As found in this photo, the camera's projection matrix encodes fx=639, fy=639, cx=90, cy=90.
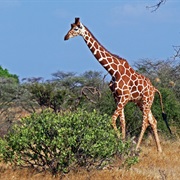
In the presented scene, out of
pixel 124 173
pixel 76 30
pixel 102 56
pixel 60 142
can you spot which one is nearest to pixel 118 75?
pixel 102 56

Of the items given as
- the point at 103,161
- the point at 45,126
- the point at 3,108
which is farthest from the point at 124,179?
the point at 3,108

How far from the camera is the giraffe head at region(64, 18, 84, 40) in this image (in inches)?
444

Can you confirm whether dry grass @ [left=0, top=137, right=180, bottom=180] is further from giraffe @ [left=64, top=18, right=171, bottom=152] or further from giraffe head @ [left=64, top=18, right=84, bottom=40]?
giraffe head @ [left=64, top=18, right=84, bottom=40]

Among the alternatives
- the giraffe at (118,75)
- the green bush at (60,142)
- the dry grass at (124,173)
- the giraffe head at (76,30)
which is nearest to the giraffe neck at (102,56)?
the giraffe at (118,75)

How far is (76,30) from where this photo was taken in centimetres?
1141

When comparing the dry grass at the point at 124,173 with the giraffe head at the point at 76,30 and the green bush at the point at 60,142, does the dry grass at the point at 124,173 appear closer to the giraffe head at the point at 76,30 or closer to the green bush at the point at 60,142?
the green bush at the point at 60,142

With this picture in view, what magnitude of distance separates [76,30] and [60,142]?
3.87m

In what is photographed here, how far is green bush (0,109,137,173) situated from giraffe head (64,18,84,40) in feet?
10.0

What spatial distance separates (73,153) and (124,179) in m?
0.73

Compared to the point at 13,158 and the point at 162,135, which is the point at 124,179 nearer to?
the point at 13,158

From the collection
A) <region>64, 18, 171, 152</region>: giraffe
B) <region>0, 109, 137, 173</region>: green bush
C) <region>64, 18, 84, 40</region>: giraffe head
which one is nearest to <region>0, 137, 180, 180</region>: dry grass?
<region>0, 109, 137, 173</region>: green bush

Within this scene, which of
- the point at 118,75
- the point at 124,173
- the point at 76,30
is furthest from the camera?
the point at 118,75

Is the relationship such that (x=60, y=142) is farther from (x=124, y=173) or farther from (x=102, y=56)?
(x=102, y=56)

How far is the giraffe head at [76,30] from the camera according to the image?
1128 centimetres
